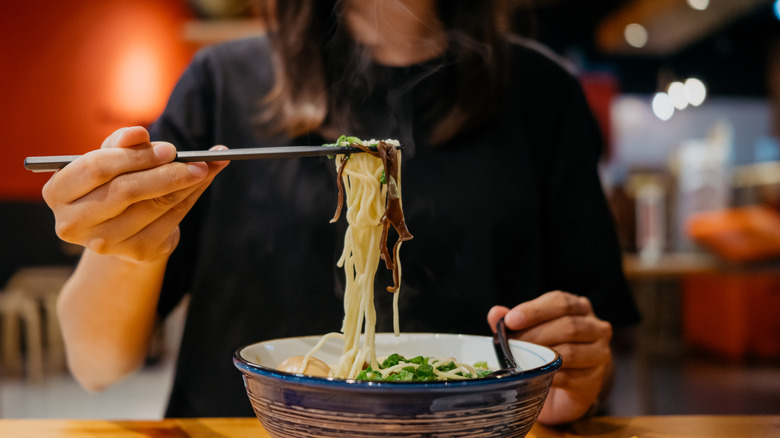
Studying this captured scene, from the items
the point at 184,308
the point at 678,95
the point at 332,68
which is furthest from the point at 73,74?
the point at 678,95

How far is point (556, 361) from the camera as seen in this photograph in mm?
847

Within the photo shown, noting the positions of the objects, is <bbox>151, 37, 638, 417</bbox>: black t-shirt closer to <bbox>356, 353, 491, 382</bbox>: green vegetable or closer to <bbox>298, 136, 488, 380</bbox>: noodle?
<bbox>298, 136, 488, 380</bbox>: noodle

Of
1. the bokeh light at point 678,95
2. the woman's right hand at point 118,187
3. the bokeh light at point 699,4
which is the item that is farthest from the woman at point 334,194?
the bokeh light at point 678,95

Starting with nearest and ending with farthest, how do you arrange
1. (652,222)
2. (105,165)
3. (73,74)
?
(105,165)
(652,222)
(73,74)

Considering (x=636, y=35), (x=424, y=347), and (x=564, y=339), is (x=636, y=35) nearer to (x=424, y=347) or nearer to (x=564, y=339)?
(x=564, y=339)

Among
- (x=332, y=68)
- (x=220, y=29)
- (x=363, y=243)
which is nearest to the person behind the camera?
(x=363, y=243)

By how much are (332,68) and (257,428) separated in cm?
90

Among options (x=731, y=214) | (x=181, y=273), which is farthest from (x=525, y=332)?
(x=731, y=214)

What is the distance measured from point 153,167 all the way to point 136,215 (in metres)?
0.09

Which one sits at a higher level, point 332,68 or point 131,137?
point 332,68

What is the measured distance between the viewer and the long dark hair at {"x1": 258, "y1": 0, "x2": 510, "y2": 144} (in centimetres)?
152

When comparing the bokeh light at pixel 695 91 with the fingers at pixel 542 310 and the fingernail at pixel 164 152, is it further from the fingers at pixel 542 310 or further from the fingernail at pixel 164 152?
the fingernail at pixel 164 152

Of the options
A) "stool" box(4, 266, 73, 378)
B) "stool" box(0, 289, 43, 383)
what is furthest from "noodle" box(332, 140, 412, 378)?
"stool" box(0, 289, 43, 383)

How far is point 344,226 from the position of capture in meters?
1.47
